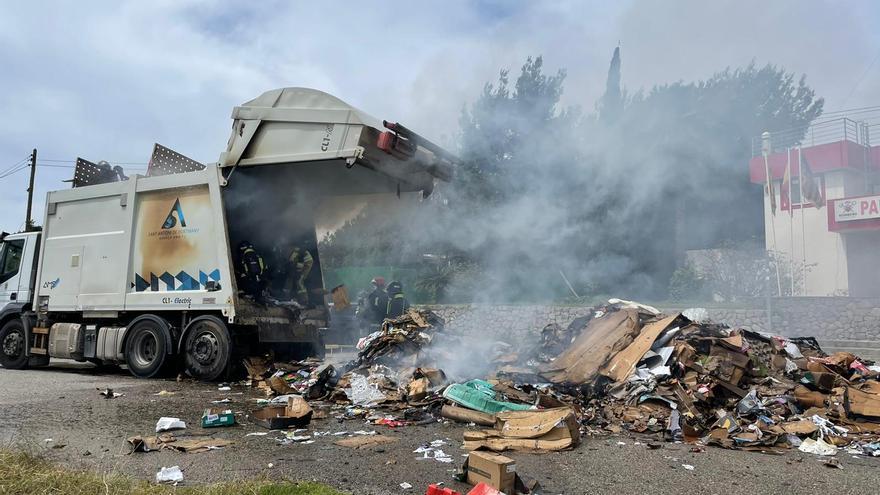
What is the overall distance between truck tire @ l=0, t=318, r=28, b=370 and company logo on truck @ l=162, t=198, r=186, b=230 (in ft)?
12.5

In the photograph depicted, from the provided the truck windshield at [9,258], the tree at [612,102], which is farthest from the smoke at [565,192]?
the truck windshield at [9,258]

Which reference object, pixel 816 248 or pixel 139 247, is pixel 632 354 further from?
pixel 816 248

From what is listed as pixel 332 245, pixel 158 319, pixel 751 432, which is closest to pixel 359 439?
pixel 751 432

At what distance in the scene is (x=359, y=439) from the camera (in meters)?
4.72

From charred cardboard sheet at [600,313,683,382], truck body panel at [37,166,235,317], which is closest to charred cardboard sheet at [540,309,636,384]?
charred cardboard sheet at [600,313,683,382]

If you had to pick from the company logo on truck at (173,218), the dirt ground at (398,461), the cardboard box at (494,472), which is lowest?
the dirt ground at (398,461)

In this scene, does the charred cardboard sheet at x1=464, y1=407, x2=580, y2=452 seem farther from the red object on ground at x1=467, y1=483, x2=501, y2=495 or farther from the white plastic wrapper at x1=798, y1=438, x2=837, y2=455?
the white plastic wrapper at x1=798, y1=438, x2=837, y2=455

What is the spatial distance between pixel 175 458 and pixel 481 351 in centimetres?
431

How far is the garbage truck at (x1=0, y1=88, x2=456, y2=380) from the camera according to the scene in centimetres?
742

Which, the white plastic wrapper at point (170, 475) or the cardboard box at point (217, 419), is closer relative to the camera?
the white plastic wrapper at point (170, 475)

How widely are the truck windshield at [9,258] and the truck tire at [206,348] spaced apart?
4416mm

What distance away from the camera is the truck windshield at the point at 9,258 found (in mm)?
10102

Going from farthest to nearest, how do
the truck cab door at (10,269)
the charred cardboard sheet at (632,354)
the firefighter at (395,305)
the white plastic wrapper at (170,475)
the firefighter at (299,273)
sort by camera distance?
the firefighter at (395,305) → the truck cab door at (10,269) → the firefighter at (299,273) → the charred cardboard sheet at (632,354) → the white plastic wrapper at (170,475)

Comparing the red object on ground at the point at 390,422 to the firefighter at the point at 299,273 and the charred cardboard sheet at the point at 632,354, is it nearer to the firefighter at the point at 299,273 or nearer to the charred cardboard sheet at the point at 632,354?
the charred cardboard sheet at the point at 632,354
